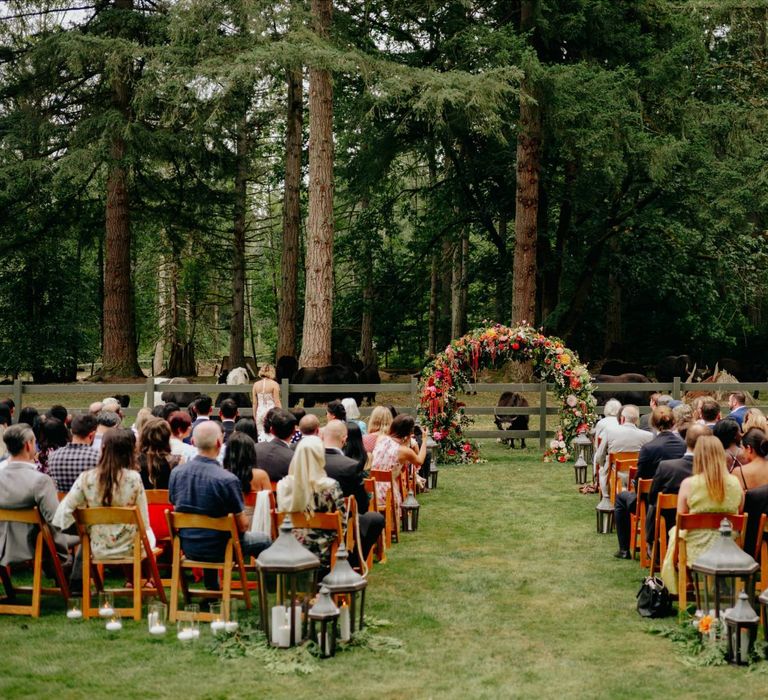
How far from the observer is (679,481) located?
7.64m

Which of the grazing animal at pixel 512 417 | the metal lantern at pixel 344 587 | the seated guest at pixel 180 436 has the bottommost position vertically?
the metal lantern at pixel 344 587

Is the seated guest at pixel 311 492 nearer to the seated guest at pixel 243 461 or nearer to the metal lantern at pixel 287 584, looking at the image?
the metal lantern at pixel 287 584

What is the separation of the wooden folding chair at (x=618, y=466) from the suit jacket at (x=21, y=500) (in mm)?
5577

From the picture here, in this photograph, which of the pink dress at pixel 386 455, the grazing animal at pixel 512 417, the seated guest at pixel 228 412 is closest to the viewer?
the pink dress at pixel 386 455

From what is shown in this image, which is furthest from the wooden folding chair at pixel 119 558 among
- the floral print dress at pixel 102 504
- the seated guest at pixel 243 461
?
the seated guest at pixel 243 461

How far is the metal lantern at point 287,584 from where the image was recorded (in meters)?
6.05

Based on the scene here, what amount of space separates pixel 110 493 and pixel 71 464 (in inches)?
45.0

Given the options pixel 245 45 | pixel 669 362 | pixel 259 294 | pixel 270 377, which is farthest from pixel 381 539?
pixel 259 294

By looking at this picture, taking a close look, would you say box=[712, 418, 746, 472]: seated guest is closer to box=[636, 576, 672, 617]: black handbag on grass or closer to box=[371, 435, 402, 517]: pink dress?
box=[636, 576, 672, 617]: black handbag on grass

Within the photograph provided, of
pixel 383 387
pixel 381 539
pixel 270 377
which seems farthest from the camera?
pixel 383 387

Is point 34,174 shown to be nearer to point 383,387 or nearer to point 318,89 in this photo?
point 318,89

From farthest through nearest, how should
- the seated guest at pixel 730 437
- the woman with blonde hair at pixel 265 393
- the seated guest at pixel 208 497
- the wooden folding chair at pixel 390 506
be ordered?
1. the woman with blonde hair at pixel 265 393
2. the wooden folding chair at pixel 390 506
3. the seated guest at pixel 730 437
4. the seated guest at pixel 208 497

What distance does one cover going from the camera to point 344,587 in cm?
610

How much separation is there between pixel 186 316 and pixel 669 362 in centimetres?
2349
